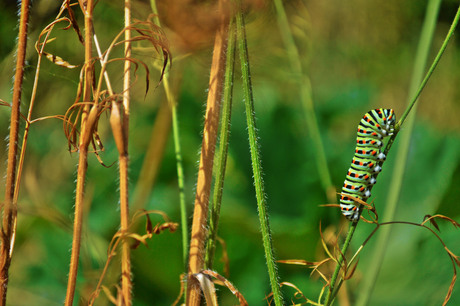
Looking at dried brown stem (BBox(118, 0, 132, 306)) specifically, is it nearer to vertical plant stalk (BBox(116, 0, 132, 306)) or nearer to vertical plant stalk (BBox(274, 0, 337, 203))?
vertical plant stalk (BBox(116, 0, 132, 306))

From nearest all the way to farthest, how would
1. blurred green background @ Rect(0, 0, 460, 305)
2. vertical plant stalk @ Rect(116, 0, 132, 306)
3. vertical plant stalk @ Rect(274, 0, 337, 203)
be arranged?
1. vertical plant stalk @ Rect(116, 0, 132, 306)
2. vertical plant stalk @ Rect(274, 0, 337, 203)
3. blurred green background @ Rect(0, 0, 460, 305)

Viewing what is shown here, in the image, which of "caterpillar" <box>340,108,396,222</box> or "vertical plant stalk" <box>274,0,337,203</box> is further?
"vertical plant stalk" <box>274,0,337,203</box>

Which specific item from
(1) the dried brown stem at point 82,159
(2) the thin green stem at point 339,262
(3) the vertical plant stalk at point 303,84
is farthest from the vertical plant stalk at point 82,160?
(3) the vertical plant stalk at point 303,84

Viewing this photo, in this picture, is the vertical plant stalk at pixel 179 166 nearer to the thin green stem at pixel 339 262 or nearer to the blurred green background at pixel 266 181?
the thin green stem at pixel 339 262

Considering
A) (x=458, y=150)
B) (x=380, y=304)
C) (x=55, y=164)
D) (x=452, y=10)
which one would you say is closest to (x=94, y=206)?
(x=55, y=164)

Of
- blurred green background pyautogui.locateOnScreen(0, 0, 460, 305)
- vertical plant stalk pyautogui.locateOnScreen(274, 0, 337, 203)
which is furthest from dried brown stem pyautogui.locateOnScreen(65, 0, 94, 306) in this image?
blurred green background pyautogui.locateOnScreen(0, 0, 460, 305)

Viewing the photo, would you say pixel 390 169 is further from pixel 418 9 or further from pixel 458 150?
pixel 418 9

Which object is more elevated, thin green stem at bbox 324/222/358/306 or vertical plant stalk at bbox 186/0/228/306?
vertical plant stalk at bbox 186/0/228/306

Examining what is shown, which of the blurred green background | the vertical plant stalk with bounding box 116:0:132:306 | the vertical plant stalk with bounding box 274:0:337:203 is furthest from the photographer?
the blurred green background
